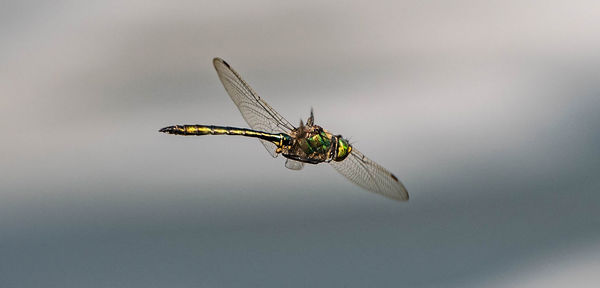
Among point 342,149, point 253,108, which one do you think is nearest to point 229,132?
point 253,108

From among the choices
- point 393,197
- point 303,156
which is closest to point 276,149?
point 303,156

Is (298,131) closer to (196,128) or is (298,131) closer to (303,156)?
(303,156)

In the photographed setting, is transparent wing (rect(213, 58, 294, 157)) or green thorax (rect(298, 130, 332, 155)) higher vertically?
transparent wing (rect(213, 58, 294, 157))

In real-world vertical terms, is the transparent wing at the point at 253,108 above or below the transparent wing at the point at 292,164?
above

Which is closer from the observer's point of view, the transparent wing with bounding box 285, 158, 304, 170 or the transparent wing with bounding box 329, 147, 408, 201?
the transparent wing with bounding box 329, 147, 408, 201

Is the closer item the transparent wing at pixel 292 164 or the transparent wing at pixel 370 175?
the transparent wing at pixel 370 175
